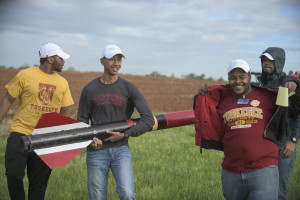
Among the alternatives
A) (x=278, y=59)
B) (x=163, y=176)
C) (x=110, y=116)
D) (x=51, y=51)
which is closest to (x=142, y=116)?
(x=110, y=116)

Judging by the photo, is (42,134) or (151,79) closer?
(42,134)

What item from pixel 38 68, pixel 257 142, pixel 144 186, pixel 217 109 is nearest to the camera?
pixel 257 142

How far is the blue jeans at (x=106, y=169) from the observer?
3.70 metres

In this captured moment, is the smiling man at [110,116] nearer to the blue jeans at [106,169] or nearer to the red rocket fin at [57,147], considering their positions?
the blue jeans at [106,169]

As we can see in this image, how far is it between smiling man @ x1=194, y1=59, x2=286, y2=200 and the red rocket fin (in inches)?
66.1

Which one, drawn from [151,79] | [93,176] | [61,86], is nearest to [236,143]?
[93,176]

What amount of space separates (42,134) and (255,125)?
7.90 feet

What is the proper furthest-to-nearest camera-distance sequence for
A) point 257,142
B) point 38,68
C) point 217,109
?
point 38,68, point 217,109, point 257,142

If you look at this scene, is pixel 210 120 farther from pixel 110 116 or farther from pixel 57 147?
pixel 57 147

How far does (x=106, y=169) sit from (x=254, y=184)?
168cm

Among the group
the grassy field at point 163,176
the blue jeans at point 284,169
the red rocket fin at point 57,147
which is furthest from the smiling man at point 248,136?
the grassy field at point 163,176

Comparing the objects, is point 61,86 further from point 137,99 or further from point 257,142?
point 257,142

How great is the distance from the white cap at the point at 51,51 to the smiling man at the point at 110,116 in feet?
2.41

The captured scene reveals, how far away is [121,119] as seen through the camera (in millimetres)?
4039
